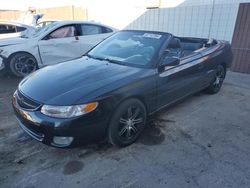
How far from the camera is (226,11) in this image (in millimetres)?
7246

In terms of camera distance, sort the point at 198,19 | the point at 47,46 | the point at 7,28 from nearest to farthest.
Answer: the point at 47,46
the point at 7,28
the point at 198,19

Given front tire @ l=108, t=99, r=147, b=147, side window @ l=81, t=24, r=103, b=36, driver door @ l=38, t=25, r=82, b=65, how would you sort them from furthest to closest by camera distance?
side window @ l=81, t=24, r=103, b=36
driver door @ l=38, t=25, r=82, b=65
front tire @ l=108, t=99, r=147, b=147

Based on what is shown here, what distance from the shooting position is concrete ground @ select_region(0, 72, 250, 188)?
2539 mm

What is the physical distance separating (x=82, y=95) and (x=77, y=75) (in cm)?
57

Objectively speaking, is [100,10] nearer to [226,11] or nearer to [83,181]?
[226,11]

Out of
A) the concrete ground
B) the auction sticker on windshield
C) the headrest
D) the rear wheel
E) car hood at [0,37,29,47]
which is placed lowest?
the concrete ground

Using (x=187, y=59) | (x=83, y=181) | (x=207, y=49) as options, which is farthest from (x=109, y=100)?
(x=207, y=49)

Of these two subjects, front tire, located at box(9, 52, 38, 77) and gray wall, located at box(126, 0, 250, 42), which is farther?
gray wall, located at box(126, 0, 250, 42)

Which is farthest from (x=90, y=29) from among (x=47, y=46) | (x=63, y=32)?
(x=47, y=46)

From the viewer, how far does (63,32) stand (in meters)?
6.40

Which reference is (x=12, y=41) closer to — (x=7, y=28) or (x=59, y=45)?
(x=59, y=45)

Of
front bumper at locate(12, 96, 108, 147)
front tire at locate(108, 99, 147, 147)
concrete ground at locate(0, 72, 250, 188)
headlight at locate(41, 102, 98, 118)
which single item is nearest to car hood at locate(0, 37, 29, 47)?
concrete ground at locate(0, 72, 250, 188)

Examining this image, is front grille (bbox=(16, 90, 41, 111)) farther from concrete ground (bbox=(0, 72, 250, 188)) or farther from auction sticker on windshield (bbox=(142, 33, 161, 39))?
auction sticker on windshield (bbox=(142, 33, 161, 39))

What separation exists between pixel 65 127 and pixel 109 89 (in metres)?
0.66
